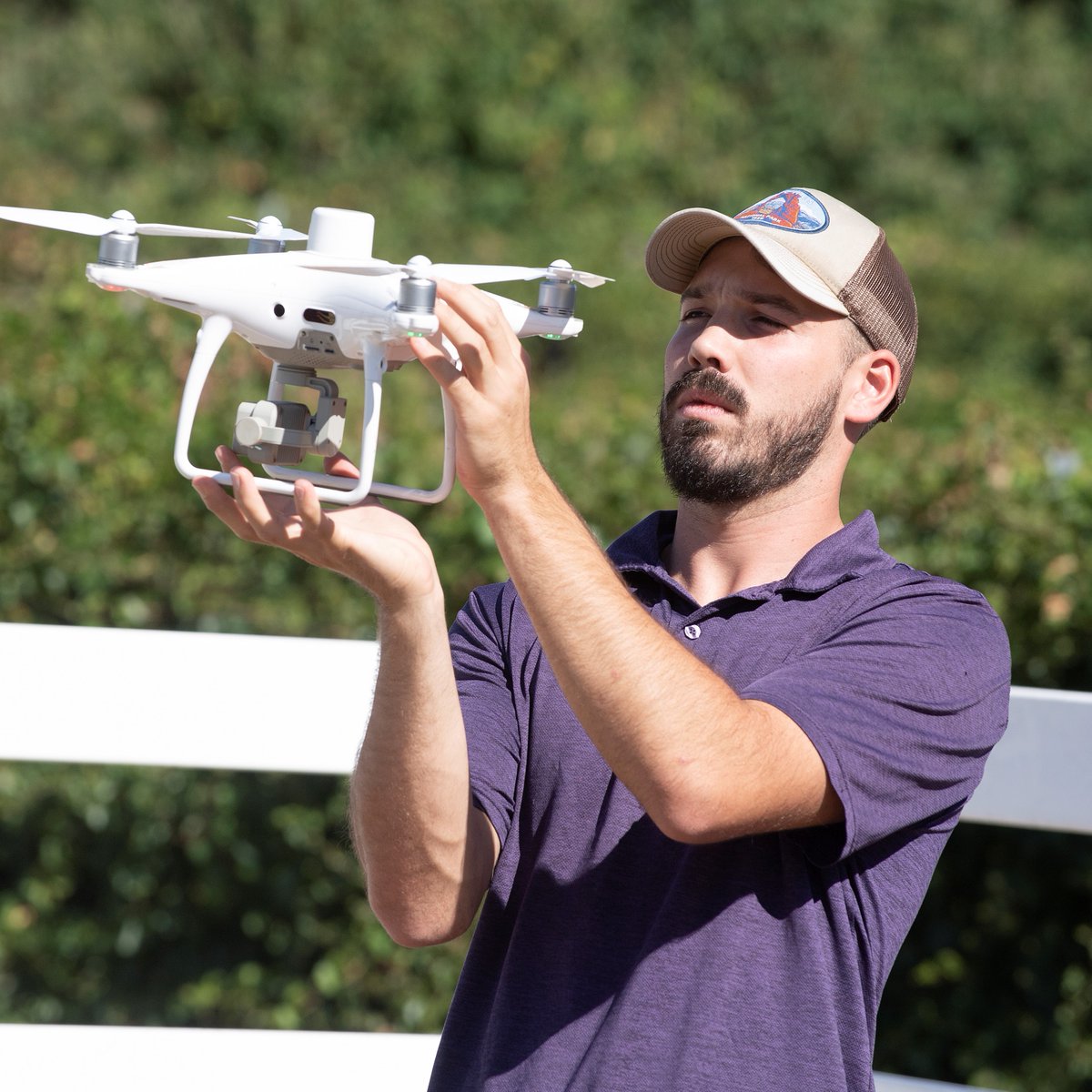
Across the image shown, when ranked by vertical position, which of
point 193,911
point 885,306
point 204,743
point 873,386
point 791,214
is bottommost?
point 193,911

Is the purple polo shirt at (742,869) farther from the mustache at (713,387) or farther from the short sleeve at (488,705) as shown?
the mustache at (713,387)

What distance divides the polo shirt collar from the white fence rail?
814 millimetres

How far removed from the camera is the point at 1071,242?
556 inches

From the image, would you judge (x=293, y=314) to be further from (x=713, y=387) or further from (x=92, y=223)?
(x=713, y=387)

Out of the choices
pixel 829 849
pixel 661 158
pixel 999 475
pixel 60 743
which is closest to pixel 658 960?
pixel 829 849

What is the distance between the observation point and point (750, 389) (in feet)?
6.84

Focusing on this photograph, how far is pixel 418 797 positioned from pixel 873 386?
94cm

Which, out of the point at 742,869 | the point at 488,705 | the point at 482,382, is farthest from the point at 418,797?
the point at 482,382

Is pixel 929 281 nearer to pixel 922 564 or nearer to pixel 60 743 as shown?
pixel 922 564

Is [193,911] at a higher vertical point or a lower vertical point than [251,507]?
lower

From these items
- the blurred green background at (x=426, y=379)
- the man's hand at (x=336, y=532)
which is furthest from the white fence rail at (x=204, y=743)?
the man's hand at (x=336, y=532)

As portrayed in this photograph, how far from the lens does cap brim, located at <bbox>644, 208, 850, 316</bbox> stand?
6.84ft

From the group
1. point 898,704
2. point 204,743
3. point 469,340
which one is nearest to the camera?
point 469,340

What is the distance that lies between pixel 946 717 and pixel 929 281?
1095cm
